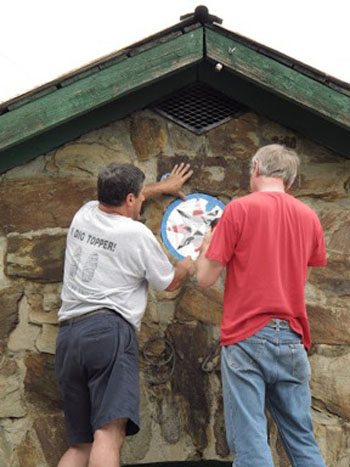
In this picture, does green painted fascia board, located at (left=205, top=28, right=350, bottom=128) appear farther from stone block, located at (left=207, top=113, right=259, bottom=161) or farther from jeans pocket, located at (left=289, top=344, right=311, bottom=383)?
jeans pocket, located at (left=289, top=344, right=311, bottom=383)

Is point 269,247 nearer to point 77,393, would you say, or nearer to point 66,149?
point 77,393

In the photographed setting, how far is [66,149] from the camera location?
497cm

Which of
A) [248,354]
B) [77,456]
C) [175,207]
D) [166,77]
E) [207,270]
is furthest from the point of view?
[175,207]

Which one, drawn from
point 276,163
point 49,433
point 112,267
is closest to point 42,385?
point 49,433

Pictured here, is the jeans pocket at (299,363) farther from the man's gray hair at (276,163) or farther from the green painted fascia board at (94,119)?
the green painted fascia board at (94,119)

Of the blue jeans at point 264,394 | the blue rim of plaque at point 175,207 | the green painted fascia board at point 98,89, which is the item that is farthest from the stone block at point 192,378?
the green painted fascia board at point 98,89

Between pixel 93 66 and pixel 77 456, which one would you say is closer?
pixel 77 456

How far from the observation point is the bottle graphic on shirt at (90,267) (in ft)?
13.8

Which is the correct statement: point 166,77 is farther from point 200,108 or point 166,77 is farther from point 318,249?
point 318,249

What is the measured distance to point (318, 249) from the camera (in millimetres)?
4188

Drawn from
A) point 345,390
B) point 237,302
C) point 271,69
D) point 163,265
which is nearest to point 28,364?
point 163,265

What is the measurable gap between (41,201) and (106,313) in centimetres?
112

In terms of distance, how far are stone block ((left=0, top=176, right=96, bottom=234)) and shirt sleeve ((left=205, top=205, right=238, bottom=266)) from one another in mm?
1318

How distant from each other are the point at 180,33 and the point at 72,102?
77cm
